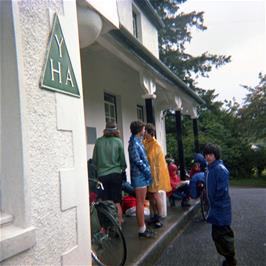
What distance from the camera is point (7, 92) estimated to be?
8.23 ft

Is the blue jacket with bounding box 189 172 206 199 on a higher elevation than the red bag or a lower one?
higher

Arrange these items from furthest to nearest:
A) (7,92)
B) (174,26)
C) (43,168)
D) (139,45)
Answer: (174,26), (139,45), (43,168), (7,92)

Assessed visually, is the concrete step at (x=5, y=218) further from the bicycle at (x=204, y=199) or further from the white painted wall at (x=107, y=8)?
the bicycle at (x=204, y=199)

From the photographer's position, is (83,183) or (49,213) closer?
(49,213)

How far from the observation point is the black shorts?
519 centimetres

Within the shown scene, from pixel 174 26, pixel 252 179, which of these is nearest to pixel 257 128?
pixel 252 179

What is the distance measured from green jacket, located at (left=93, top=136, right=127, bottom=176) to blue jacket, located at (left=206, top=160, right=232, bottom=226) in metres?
1.43

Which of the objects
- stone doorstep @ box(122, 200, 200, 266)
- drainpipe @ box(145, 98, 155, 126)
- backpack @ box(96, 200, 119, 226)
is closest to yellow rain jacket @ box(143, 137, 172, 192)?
stone doorstep @ box(122, 200, 200, 266)

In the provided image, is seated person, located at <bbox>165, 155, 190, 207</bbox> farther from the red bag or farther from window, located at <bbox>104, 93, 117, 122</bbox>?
window, located at <bbox>104, 93, 117, 122</bbox>

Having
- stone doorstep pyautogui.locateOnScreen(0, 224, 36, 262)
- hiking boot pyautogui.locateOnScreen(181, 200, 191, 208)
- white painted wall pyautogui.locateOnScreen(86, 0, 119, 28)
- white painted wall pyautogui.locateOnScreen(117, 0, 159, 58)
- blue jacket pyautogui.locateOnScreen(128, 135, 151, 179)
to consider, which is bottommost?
hiking boot pyautogui.locateOnScreen(181, 200, 191, 208)

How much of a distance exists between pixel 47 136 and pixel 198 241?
12.6 ft

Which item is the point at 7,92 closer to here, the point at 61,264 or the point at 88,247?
the point at 61,264

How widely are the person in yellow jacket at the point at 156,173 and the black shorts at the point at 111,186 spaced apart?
0.82 meters

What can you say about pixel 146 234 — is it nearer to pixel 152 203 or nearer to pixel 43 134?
pixel 152 203
